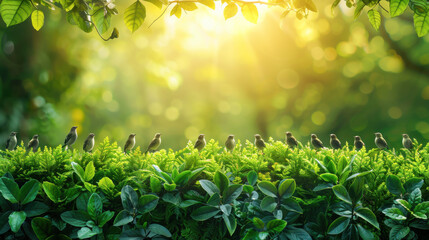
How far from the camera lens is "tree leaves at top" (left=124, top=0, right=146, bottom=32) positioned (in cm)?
172

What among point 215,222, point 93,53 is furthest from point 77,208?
point 93,53

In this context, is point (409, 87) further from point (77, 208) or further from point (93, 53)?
point (77, 208)

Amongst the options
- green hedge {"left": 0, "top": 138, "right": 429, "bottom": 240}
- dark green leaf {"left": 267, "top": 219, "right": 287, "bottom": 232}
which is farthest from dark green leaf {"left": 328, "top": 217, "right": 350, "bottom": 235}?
dark green leaf {"left": 267, "top": 219, "right": 287, "bottom": 232}

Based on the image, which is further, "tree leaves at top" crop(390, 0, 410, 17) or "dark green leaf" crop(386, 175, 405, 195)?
"dark green leaf" crop(386, 175, 405, 195)

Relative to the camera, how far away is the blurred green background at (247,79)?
1227cm

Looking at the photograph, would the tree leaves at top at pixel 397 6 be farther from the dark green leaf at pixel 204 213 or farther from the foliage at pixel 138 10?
the dark green leaf at pixel 204 213

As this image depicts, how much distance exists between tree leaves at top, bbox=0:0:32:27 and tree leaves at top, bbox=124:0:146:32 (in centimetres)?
47

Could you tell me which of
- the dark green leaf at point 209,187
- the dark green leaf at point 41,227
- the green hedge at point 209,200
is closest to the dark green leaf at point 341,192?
the green hedge at point 209,200

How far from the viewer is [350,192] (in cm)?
200

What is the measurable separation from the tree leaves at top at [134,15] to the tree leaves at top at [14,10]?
1.54 feet

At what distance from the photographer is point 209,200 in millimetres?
1925

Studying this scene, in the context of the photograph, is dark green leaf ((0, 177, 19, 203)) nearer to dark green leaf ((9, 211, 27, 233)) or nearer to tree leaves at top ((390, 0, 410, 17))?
dark green leaf ((9, 211, 27, 233))

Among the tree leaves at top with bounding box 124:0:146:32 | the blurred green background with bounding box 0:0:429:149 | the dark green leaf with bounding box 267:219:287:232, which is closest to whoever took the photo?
the tree leaves at top with bounding box 124:0:146:32

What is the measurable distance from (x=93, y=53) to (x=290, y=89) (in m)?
7.96
